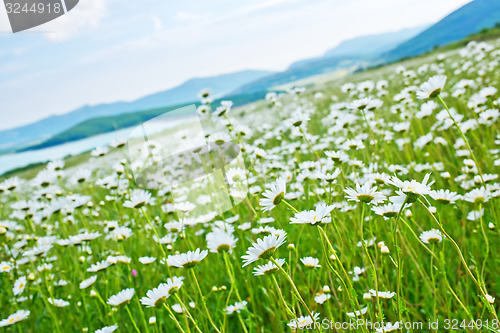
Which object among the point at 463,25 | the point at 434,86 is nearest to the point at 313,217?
the point at 434,86

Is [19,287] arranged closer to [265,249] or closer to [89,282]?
[89,282]

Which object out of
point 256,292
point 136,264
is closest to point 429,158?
point 256,292

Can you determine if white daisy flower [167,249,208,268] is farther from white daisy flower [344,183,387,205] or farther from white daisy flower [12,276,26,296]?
white daisy flower [12,276,26,296]

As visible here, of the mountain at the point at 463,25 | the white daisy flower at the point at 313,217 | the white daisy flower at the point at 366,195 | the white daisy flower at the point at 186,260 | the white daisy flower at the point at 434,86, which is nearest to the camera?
the white daisy flower at the point at 313,217

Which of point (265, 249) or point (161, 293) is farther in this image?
point (161, 293)

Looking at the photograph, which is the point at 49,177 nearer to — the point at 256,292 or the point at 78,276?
the point at 78,276

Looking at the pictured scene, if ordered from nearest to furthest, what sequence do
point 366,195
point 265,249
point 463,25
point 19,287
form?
point 265,249 → point 366,195 → point 19,287 → point 463,25

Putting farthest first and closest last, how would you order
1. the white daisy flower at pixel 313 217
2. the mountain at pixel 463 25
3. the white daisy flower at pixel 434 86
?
the mountain at pixel 463 25, the white daisy flower at pixel 434 86, the white daisy flower at pixel 313 217

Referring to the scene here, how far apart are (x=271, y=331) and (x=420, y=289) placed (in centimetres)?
90

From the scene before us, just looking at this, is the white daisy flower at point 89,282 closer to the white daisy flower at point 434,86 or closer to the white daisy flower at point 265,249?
the white daisy flower at point 265,249

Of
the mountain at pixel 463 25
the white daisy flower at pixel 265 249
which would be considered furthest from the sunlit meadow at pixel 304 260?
the mountain at pixel 463 25

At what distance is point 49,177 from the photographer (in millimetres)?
3463

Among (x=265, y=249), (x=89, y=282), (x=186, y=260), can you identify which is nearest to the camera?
→ (x=265, y=249)

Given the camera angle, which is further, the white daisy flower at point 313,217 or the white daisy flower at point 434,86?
the white daisy flower at point 434,86
